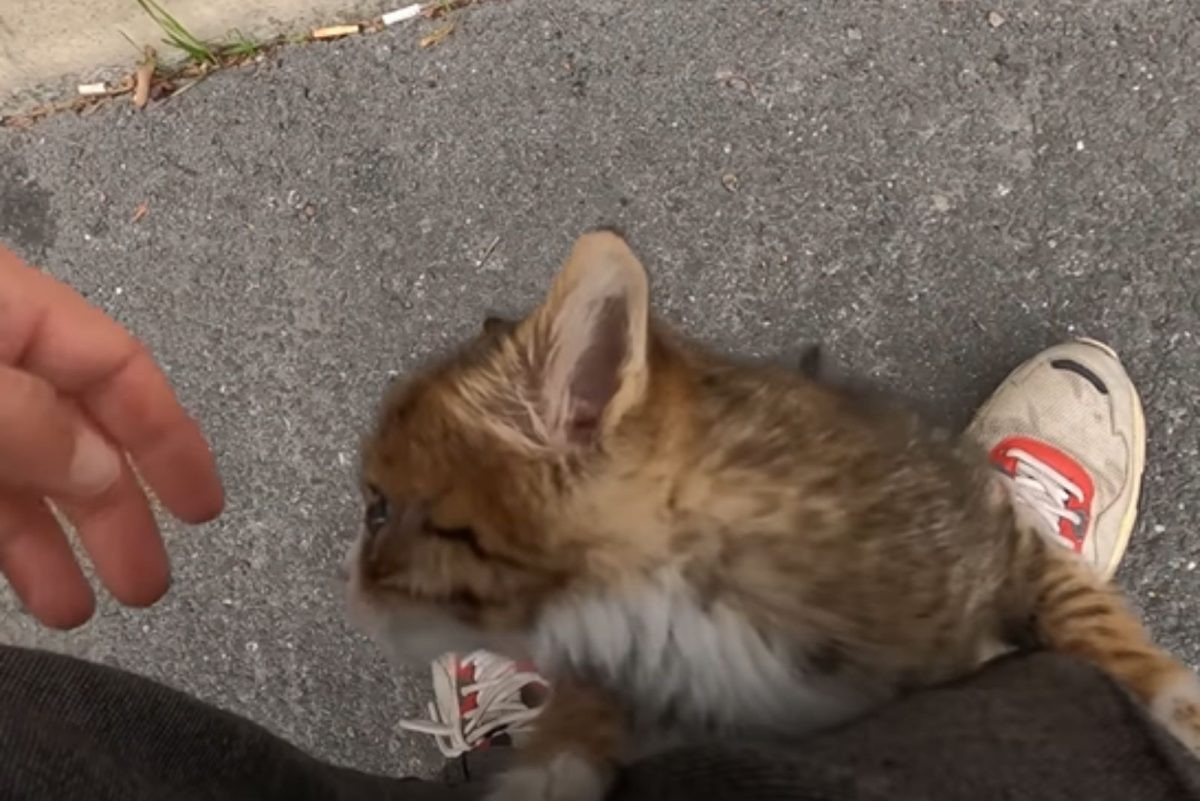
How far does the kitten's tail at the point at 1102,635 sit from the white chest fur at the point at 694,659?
29 centimetres

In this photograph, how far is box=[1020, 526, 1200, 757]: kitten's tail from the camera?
48.6 inches

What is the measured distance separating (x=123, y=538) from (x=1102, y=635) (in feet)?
3.47

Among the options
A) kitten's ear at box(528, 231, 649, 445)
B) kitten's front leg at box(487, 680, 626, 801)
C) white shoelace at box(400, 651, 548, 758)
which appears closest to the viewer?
kitten's ear at box(528, 231, 649, 445)

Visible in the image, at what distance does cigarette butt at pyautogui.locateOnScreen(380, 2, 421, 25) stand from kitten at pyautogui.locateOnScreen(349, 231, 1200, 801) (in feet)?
3.70

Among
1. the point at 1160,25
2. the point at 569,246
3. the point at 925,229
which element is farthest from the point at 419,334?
the point at 1160,25

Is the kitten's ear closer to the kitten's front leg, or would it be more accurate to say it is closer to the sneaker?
the kitten's front leg

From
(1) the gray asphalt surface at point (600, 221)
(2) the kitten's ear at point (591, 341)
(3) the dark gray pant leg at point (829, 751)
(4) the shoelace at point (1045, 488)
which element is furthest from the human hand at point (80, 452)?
(4) the shoelace at point (1045, 488)

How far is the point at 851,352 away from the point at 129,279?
4.02 ft

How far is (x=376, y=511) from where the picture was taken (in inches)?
50.7

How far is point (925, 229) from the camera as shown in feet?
6.56

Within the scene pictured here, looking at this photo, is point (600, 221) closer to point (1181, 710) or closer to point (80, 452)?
point (80, 452)

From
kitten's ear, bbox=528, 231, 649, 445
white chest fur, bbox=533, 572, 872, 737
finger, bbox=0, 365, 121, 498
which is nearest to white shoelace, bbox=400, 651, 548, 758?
white chest fur, bbox=533, 572, 872, 737

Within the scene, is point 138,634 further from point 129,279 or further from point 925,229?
point 925,229

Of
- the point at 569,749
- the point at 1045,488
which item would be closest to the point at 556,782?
the point at 569,749
